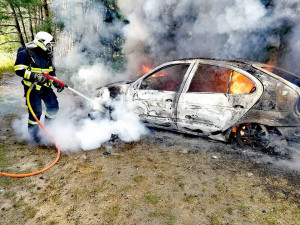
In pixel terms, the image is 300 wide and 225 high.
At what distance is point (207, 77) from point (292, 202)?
92.4 inches

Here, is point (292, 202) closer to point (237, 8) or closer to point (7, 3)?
point (237, 8)

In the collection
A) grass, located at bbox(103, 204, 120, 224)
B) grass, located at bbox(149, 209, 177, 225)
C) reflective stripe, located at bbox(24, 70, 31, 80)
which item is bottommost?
grass, located at bbox(103, 204, 120, 224)

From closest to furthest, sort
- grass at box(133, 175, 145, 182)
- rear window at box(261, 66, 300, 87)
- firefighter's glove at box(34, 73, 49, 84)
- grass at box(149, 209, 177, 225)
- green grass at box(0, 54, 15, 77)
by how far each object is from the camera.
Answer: grass at box(149, 209, 177, 225) < grass at box(133, 175, 145, 182) < rear window at box(261, 66, 300, 87) < firefighter's glove at box(34, 73, 49, 84) < green grass at box(0, 54, 15, 77)

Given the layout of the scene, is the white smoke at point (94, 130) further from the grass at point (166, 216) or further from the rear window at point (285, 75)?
the rear window at point (285, 75)

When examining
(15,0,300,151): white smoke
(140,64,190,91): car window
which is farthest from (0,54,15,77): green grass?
(140,64,190,91): car window

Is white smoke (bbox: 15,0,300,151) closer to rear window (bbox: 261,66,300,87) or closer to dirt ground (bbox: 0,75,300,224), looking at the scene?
dirt ground (bbox: 0,75,300,224)

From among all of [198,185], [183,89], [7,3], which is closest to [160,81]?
[183,89]

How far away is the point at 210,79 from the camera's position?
12.2 ft

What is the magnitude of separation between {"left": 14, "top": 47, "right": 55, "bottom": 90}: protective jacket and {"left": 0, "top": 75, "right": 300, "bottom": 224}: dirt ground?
4.33 ft

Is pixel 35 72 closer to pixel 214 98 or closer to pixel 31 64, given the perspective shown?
pixel 31 64

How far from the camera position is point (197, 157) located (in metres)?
3.40

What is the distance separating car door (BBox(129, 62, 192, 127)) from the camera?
12.1 ft

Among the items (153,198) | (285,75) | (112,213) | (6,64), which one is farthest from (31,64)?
(6,64)

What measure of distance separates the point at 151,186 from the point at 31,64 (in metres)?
2.93
